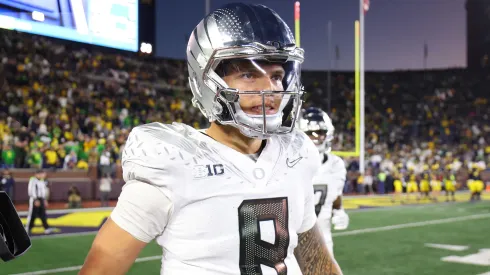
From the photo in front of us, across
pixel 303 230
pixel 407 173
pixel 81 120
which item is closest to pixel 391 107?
pixel 407 173

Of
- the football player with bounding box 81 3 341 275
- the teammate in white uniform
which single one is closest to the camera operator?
the teammate in white uniform

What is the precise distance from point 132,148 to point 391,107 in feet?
101

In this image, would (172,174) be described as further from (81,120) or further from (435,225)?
(81,120)

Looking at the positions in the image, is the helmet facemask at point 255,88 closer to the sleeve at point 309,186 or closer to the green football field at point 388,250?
the sleeve at point 309,186

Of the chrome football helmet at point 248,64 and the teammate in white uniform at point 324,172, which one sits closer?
the chrome football helmet at point 248,64

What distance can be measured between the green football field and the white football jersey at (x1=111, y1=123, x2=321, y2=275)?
16.4 ft

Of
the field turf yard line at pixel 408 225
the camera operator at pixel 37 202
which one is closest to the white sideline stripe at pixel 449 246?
the field turf yard line at pixel 408 225

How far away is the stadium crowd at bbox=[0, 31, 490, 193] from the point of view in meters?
13.5

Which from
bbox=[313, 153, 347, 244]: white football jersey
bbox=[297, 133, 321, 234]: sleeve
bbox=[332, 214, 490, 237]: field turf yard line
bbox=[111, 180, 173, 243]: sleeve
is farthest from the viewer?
bbox=[332, 214, 490, 237]: field turf yard line

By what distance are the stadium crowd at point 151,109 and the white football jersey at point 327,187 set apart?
9.57 feet

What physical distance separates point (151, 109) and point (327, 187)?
589 inches

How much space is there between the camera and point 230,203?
5.23 ft

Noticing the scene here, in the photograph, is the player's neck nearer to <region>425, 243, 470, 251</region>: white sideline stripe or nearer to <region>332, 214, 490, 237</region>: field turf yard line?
<region>425, 243, 470, 251</region>: white sideline stripe

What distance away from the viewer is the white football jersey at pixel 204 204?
152 cm
